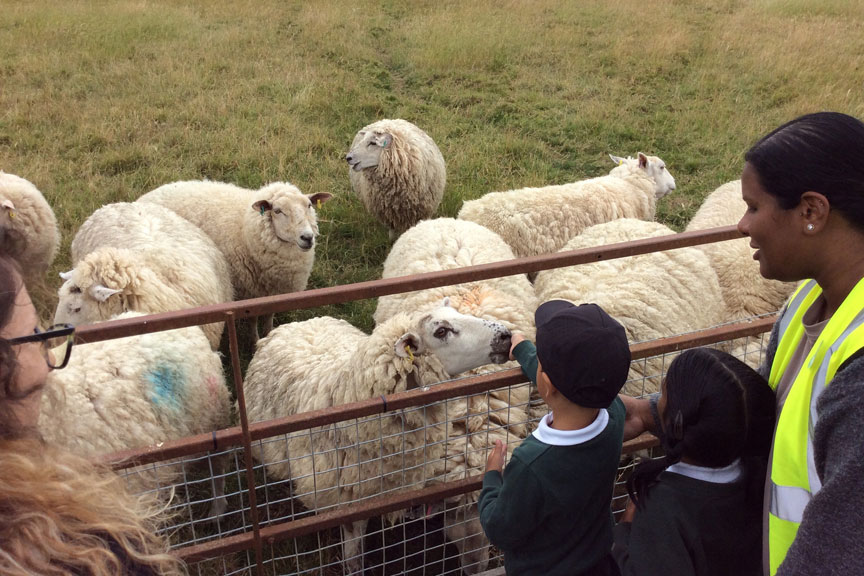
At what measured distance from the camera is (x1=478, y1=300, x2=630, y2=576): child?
1737 millimetres

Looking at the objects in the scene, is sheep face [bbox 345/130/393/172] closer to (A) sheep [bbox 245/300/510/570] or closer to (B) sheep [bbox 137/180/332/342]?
(B) sheep [bbox 137/180/332/342]

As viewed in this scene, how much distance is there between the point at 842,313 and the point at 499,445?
1.18 m

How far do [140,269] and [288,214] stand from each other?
1.42m

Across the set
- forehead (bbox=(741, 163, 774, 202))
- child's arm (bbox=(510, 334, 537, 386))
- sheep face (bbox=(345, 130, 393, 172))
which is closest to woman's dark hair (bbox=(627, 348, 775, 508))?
forehead (bbox=(741, 163, 774, 202))

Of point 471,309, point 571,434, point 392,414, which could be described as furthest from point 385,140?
point 571,434

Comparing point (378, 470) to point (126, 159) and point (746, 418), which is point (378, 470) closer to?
point (746, 418)

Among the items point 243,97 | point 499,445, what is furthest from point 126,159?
point 499,445

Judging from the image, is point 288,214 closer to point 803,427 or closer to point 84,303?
point 84,303

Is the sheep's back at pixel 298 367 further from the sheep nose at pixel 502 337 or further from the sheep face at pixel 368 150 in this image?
the sheep face at pixel 368 150

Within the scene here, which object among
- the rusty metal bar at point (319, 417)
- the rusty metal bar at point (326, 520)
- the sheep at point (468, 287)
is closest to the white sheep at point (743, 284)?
the sheep at point (468, 287)

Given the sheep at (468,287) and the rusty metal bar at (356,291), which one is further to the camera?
the sheep at (468,287)

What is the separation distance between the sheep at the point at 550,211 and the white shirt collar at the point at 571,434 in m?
3.83

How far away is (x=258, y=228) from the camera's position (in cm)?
548

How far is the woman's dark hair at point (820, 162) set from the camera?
4.63 feet
